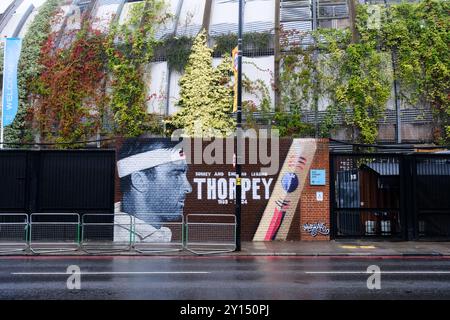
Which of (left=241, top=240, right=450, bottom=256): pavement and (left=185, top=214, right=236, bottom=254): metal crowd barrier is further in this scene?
(left=185, top=214, right=236, bottom=254): metal crowd barrier

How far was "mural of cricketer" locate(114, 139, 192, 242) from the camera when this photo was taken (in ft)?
57.3

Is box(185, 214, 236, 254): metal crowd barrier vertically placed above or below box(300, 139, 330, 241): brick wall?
below

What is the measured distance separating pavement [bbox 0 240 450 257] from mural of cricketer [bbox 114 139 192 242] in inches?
108

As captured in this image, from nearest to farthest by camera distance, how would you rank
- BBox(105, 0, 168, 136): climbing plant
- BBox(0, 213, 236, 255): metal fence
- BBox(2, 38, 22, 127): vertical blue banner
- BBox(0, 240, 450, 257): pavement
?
BBox(0, 240, 450, 257): pavement → BBox(0, 213, 236, 255): metal fence → BBox(2, 38, 22, 127): vertical blue banner → BBox(105, 0, 168, 136): climbing plant

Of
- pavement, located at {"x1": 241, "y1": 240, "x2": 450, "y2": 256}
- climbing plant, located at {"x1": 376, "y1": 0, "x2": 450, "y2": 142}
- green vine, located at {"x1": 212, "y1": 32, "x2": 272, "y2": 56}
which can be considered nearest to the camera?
pavement, located at {"x1": 241, "y1": 240, "x2": 450, "y2": 256}

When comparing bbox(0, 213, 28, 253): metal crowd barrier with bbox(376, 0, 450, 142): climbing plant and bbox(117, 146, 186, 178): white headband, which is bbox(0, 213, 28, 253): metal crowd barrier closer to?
bbox(117, 146, 186, 178): white headband

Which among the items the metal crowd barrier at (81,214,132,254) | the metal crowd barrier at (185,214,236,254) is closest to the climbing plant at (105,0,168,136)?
the metal crowd barrier at (81,214,132,254)

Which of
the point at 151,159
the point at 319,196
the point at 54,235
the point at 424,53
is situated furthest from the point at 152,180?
the point at 424,53

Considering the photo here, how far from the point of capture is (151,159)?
1764cm

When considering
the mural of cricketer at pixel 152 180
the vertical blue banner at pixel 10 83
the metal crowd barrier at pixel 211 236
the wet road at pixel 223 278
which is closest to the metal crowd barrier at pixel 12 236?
the wet road at pixel 223 278

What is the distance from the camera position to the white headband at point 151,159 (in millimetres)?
17578

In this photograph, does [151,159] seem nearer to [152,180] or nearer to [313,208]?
[152,180]

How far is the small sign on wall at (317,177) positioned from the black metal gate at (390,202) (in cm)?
47
